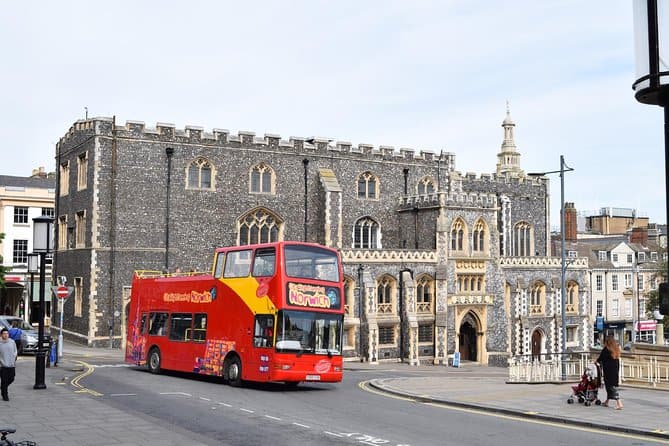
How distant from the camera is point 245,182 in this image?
43344 mm

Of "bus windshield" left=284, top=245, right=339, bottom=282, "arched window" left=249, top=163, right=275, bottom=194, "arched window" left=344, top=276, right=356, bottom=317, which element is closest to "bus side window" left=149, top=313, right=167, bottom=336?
"bus windshield" left=284, top=245, right=339, bottom=282

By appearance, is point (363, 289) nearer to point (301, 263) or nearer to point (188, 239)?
point (188, 239)

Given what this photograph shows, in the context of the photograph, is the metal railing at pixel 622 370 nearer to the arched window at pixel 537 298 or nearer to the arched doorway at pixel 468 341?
the arched doorway at pixel 468 341

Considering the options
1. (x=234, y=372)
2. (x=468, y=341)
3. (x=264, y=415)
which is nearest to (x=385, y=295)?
(x=468, y=341)

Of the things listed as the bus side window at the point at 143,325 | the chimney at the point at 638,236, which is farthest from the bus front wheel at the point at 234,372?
the chimney at the point at 638,236

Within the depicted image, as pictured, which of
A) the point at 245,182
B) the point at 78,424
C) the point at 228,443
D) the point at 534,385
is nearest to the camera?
the point at 228,443

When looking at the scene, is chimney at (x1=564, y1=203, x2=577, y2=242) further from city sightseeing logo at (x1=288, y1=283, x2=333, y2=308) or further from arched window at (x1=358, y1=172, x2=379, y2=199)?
city sightseeing logo at (x1=288, y1=283, x2=333, y2=308)

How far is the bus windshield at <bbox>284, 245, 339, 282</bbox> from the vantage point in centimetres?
2041

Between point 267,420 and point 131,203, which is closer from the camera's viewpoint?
point 267,420

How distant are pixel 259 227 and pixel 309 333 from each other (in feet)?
77.6

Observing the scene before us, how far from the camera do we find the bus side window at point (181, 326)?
23.8 meters

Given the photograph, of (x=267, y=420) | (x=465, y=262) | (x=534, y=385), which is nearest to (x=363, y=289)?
(x=465, y=262)

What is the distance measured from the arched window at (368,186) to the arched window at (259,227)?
5686mm

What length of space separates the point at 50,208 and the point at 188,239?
19.9 meters
